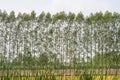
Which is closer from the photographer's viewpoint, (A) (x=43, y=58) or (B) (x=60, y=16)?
(A) (x=43, y=58)

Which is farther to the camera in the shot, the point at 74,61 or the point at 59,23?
the point at 59,23

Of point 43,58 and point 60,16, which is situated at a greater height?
point 60,16

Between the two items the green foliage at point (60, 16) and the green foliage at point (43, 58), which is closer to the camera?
the green foliage at point (43, 58)

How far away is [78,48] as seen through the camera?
3781 cm

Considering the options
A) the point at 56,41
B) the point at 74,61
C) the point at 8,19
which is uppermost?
the point at 8,19

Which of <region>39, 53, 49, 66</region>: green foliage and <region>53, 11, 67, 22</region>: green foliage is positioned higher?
<region>53, 11, 67, 22</region>: green foliage

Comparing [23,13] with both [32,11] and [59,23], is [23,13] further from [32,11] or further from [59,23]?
[59,23]

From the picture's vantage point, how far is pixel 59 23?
3878cm

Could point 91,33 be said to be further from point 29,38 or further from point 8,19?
point 8,19

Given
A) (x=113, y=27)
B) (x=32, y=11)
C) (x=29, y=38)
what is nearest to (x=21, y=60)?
(x=29, y=38)

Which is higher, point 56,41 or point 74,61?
point 56,41

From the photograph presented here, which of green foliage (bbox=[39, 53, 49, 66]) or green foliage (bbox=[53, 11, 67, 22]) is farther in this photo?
green foliage (bbox=[53, 11, 67, 22])

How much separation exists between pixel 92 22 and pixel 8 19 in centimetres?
973

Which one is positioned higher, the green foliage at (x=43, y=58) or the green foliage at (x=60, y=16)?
the green foliage at (x=60, y=16)
